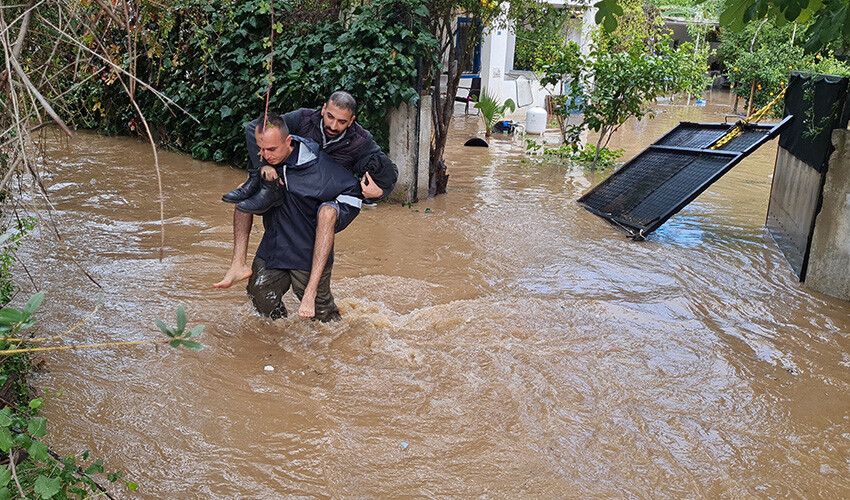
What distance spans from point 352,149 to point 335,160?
0.44 ft

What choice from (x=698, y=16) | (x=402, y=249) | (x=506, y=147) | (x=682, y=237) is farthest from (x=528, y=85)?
(x=402, y=249)

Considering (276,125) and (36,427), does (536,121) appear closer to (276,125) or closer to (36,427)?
(276,125)

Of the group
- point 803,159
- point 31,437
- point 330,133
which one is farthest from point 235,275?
point 803,159

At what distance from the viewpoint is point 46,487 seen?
6.81ft

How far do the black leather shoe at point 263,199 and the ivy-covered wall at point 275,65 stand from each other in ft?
8.59

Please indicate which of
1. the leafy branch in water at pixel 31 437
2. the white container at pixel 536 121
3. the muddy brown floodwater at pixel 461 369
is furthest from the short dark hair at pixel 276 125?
the white container at pixel 536 121

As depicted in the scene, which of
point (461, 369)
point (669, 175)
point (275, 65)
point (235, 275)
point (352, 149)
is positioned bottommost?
point (461, 369)

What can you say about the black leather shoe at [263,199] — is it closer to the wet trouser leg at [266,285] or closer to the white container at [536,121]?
the wet trouser leg at [266,285]

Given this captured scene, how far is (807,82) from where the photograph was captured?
730cm

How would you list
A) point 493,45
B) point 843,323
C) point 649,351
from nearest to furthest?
point 649,351 → point 843,323 → point 493,45

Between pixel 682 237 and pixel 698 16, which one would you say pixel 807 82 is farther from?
pixel 698 16

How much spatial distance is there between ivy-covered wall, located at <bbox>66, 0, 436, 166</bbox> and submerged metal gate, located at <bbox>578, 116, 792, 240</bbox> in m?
2.80

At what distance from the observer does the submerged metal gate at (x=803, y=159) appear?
6445 millimetres

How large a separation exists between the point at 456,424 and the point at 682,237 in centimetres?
510
